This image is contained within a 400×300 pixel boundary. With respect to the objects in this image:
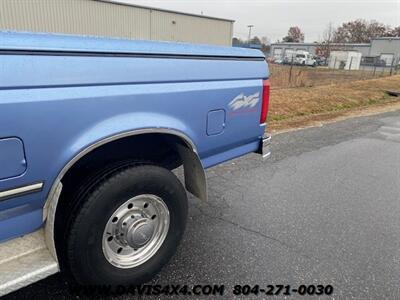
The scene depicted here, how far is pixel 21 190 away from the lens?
5.58 ft

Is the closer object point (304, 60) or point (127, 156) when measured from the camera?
point (127, 156)

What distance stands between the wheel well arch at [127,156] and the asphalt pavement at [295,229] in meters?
0.61

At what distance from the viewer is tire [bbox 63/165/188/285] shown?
1957 millimetres

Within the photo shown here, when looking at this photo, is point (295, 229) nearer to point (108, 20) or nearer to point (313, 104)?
point (313, 104)

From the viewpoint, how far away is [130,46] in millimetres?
2006

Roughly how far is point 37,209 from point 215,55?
5.31 ft

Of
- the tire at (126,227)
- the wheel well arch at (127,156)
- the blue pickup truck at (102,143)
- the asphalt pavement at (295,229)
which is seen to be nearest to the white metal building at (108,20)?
the asphalt pavement at (295,229)

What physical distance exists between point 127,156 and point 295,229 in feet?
6.13

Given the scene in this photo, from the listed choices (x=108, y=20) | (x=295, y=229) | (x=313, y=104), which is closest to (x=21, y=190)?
(x=295, y=229)

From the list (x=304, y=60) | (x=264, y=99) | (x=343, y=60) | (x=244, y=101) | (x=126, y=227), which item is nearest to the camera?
(x=126, y=227)

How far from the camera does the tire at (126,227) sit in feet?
6.42

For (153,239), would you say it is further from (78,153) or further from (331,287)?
(331,287)

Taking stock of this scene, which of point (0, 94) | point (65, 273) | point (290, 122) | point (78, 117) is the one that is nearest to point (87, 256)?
point (65, 273)

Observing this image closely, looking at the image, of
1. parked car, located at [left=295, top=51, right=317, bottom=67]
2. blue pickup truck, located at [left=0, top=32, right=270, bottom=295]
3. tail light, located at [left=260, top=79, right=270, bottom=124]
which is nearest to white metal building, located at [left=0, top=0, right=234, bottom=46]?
tail light, located at [left=260, top=79, right=270, bottom=124]
